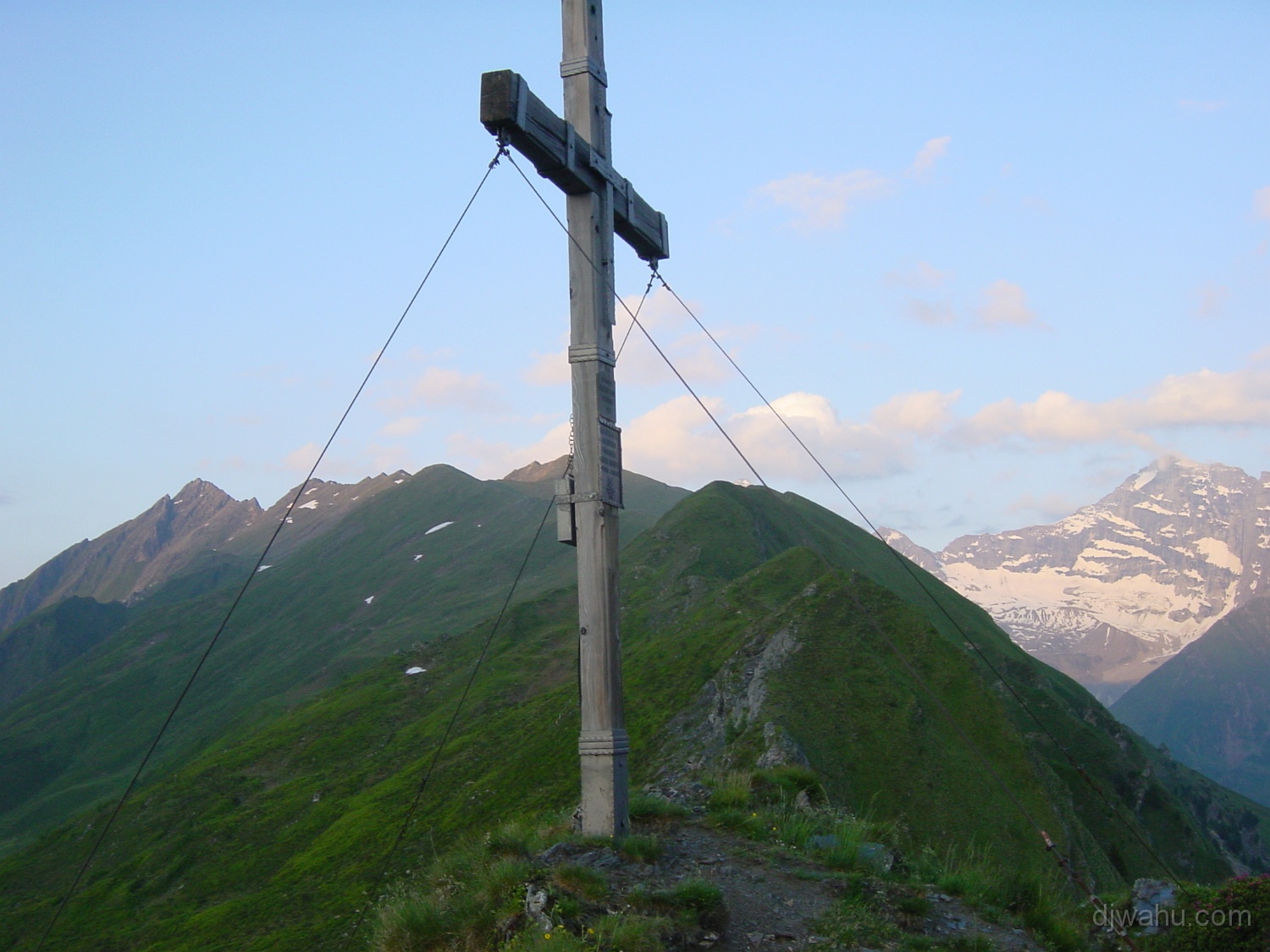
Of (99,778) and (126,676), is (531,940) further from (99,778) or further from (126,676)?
(126,676)

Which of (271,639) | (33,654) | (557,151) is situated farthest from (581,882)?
(33,654)

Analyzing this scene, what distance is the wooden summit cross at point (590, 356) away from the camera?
A: 1186cm

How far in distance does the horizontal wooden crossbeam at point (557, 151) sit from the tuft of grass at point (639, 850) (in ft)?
25.6

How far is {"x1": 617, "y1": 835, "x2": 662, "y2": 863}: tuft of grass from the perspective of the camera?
11.4m

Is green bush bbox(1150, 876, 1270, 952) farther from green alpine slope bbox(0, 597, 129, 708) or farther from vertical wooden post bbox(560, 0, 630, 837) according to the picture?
green alpine slope bbox(0, 597, 129, 708)

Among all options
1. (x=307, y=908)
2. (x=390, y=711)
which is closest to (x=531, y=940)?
(x=307, y=908)

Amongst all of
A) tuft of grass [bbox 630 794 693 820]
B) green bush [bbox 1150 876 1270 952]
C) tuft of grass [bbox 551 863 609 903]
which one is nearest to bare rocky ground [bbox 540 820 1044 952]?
tuft of grass [bbox 551 863 609 903]

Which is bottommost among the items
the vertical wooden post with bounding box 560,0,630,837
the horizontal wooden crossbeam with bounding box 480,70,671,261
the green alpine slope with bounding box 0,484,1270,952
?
the green alpine slope with bounding box 0,484,1270,952

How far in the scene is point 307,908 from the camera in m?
35.3

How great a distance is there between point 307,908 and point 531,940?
2987 centimetres

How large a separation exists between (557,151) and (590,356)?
2.45m

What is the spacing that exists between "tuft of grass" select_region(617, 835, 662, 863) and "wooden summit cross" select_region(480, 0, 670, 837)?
0.85ft

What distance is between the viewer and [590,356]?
1275cm

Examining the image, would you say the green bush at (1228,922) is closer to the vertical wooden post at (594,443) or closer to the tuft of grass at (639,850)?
the tuft of grass at (639,850)
